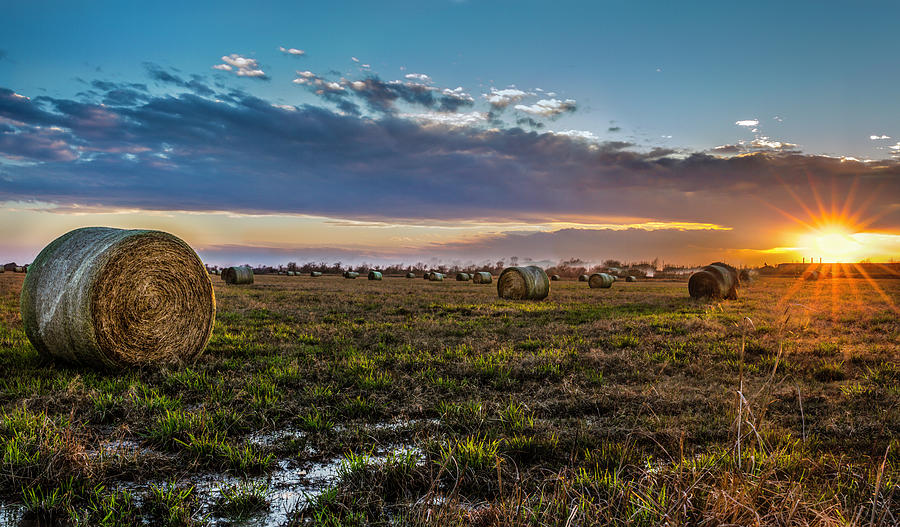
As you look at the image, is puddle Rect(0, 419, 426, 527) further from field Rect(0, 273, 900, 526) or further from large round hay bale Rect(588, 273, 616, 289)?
large round hay bale Rect(588, 273, 616, 289)

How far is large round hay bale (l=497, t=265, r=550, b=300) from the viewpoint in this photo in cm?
2097

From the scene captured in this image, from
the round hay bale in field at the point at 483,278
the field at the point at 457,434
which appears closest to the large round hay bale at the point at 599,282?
the round hay bale in field at the point at 483,278

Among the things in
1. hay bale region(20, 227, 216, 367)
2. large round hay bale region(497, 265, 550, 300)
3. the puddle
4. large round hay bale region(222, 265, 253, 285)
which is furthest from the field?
large round hay bale region(222, 265, 253, 285)

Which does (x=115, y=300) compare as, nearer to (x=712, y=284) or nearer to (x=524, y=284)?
(x=524, y=284)

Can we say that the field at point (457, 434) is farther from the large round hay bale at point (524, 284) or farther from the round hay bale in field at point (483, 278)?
the round hay bale in field at point (483, 278)

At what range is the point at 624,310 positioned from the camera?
16578mm

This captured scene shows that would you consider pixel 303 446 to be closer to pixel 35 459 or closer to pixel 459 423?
pixel 459 423

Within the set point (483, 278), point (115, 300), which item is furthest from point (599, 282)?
point (115, 300)

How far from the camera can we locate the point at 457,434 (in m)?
4.64

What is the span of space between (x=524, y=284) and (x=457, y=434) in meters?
16.7

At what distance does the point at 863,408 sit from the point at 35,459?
8.19 m

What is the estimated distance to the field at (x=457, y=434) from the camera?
3.10 m

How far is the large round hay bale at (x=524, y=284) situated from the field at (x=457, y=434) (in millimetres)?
10959

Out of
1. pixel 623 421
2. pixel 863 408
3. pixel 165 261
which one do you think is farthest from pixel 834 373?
pixel 165 261
